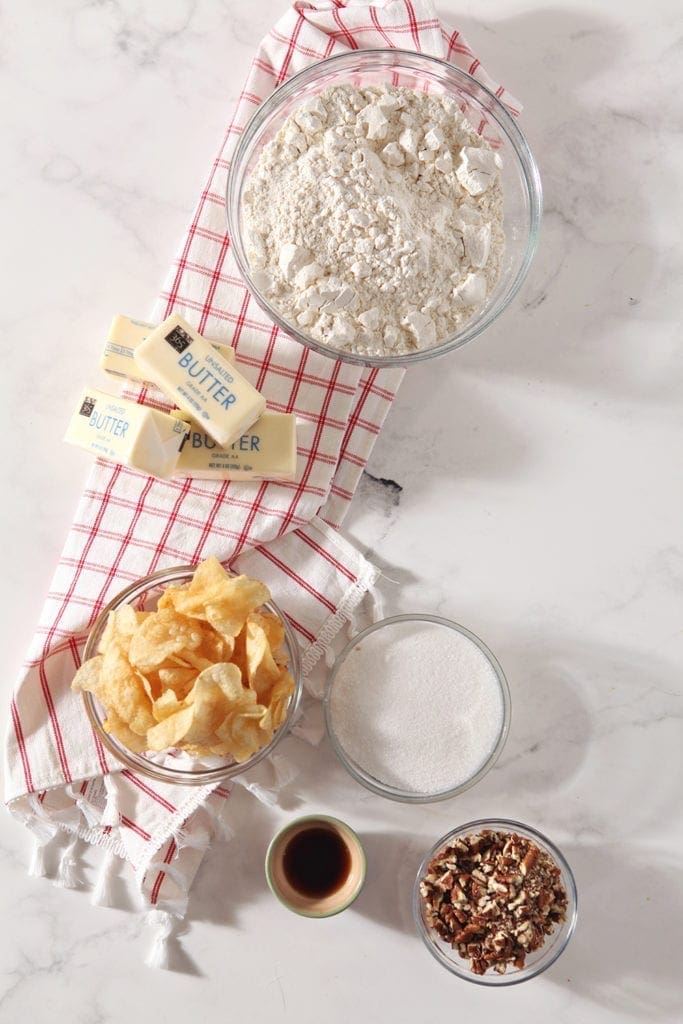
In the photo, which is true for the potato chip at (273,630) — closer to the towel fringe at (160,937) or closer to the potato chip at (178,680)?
the potato chip at (178,680)

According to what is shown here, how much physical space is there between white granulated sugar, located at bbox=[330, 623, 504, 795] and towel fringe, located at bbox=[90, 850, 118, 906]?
548 millimetres

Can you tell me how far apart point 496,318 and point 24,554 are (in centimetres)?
110

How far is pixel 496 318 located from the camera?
72.3 inches

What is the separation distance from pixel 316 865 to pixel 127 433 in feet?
3.15

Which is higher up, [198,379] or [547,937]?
[198,379]

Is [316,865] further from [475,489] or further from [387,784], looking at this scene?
[475,489]

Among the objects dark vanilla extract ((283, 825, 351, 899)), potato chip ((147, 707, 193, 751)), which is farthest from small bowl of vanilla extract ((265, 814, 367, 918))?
potato chip ((147, 707, 193, 751))

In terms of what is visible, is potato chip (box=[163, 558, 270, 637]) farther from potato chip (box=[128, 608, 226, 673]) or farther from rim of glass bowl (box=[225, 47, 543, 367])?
rim of glass bowl (box=[225, 47, 543, 367])

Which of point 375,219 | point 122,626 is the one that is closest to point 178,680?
point 122,626

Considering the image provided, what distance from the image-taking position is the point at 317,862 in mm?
1874

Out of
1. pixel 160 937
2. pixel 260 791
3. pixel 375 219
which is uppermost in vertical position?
pixel 375 219

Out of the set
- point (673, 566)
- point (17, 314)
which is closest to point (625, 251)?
point (673, 566)

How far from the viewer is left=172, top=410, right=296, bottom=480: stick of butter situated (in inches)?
68.7

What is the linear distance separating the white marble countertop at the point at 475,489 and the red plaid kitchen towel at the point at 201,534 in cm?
9
